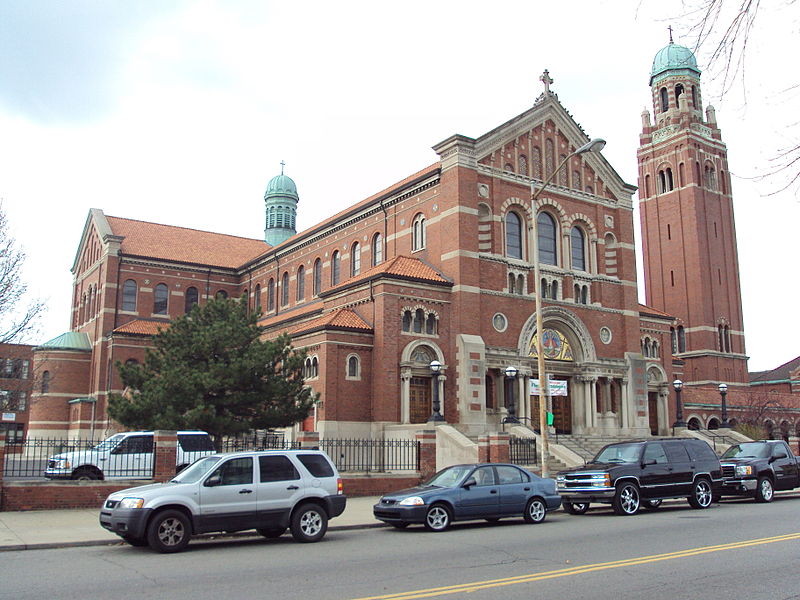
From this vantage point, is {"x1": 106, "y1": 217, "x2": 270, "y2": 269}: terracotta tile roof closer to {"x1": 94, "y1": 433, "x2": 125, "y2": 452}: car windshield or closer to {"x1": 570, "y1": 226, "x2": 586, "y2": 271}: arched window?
{"x1": 570, "y1": 226, "x2": 586, "y2": 271}: arched window

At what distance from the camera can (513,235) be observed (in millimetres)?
39156

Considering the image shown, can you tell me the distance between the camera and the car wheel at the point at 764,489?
73.5 feet

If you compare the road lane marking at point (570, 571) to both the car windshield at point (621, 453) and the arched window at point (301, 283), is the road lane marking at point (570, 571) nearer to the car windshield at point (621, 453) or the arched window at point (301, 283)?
the car windshield at point (621, 453)

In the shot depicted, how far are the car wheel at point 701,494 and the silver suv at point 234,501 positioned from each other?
10049mm

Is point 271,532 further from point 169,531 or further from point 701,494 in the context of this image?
point 701,494

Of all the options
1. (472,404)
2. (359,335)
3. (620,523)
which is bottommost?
(620,523)

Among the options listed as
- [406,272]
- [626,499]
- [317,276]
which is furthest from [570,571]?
[317,276]

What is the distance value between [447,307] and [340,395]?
6.52 meters

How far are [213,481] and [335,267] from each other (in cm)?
3158

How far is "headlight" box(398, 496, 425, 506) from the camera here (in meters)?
16.2

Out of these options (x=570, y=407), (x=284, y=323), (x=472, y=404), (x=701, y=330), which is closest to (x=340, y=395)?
(x=472, y=404)

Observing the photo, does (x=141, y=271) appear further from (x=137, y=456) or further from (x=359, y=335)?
(x=137, y=456)

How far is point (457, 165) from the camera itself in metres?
36.5

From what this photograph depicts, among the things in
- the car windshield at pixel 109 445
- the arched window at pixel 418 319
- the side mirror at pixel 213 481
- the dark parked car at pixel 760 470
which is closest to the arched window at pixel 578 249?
the arched window at pixel 418 319
